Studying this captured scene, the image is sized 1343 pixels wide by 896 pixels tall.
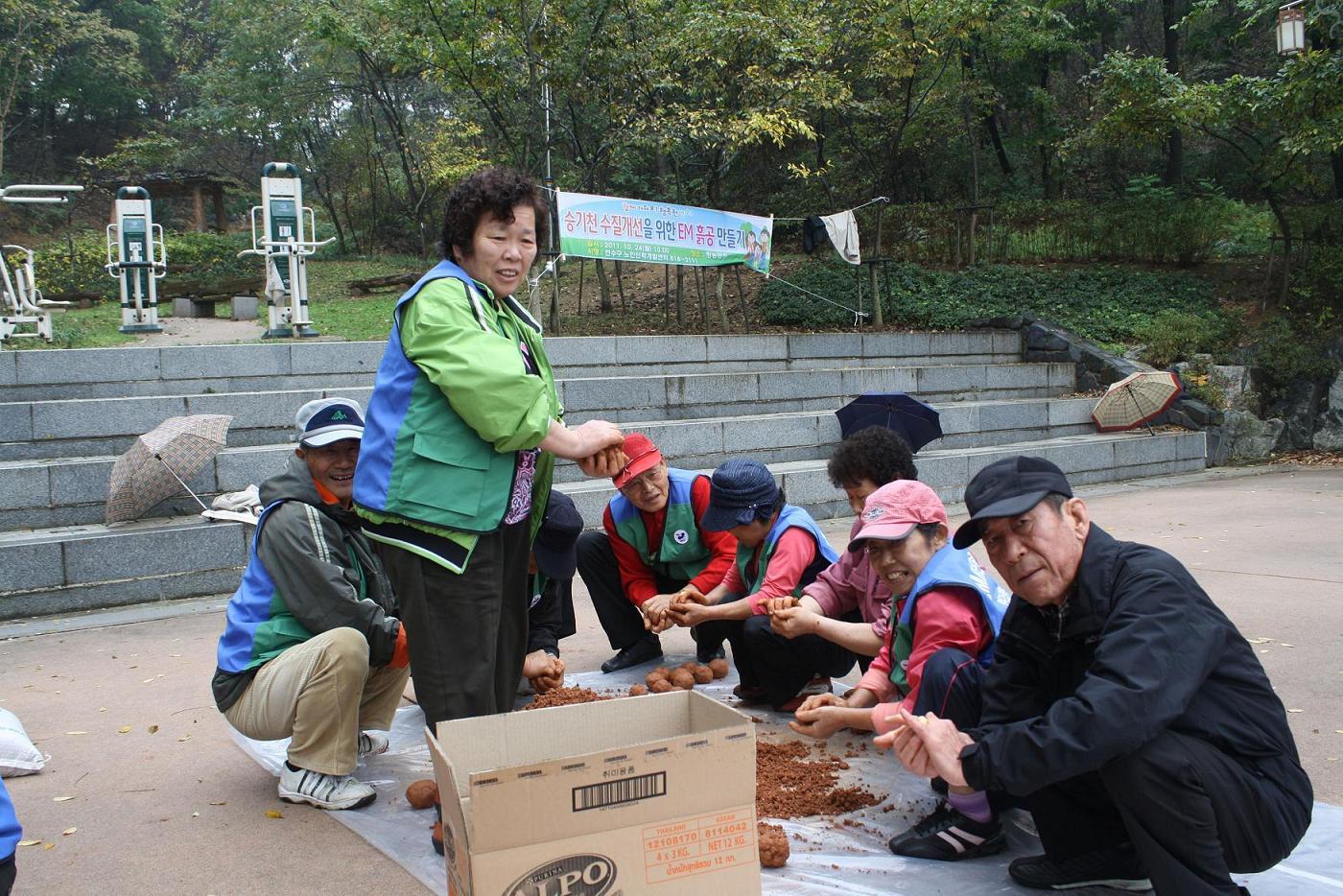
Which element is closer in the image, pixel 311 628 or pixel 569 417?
pixel 311 628

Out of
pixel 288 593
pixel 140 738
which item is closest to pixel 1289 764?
pixel 288 593

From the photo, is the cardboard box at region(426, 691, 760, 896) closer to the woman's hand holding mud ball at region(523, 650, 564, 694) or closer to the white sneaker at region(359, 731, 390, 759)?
the white sneaker at region(359, 731, 390, 759)

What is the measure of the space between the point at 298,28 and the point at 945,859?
787 inches

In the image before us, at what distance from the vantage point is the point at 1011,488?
76.5 inches

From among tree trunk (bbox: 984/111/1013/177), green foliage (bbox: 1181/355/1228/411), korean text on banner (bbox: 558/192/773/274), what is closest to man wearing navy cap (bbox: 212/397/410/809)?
korean text on banner (bbox: 558/192/773/274)

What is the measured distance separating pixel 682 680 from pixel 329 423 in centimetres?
163

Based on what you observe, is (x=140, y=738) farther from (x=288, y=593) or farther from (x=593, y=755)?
(x=593, y=755)

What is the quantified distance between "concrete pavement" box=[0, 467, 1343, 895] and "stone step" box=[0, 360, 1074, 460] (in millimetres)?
1779

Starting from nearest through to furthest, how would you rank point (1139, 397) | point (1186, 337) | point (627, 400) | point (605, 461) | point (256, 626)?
point (605, 461), point (256, 626), point (627, 400), point (1139, 397), point (1186, 337)

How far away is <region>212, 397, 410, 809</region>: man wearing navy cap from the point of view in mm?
2770

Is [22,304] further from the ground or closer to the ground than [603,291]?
closer to the ground

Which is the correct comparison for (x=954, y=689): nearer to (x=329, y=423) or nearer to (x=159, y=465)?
(x=329, y=423)

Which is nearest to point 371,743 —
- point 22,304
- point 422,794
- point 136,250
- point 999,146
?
point 422,794

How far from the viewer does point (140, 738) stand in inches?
137
